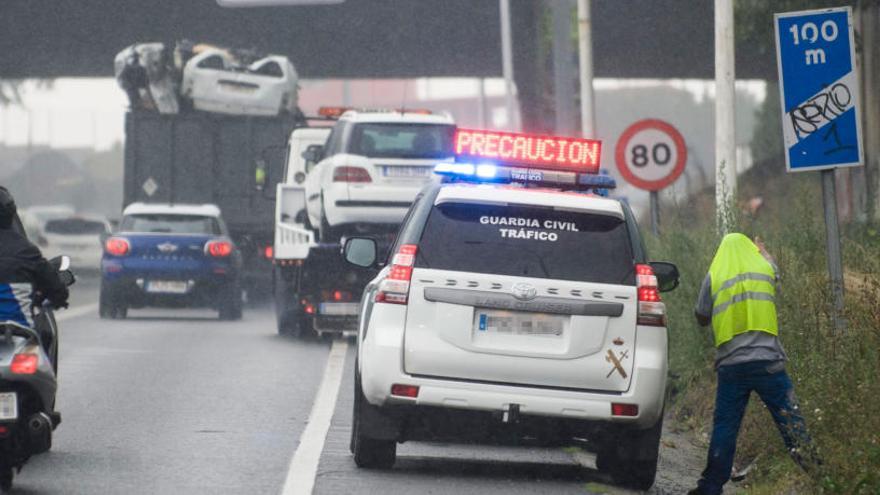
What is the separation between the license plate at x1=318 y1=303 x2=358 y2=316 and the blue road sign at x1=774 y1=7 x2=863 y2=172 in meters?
9.78

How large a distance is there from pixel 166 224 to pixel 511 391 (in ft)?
56.7

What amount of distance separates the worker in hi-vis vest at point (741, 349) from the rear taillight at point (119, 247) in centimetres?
1721

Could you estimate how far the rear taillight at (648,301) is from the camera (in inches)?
408

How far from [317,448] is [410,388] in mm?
1739

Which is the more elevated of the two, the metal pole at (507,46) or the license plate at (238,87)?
the metal pole at (507,46)

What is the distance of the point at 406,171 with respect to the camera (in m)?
21.0


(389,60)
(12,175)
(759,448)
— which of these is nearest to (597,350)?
(759,448)

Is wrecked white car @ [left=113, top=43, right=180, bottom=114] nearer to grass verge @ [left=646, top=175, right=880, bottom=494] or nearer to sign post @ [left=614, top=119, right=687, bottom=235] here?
sign post @ [left=614, top=119, right=687, bottom=235]

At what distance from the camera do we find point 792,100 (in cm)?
1127

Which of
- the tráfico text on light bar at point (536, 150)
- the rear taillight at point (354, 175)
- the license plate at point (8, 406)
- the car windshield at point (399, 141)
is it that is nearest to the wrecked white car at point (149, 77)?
the car windshield at point (399, 141)

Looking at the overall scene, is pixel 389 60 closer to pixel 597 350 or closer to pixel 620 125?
pixel 597 350

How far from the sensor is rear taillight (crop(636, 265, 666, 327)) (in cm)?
1037

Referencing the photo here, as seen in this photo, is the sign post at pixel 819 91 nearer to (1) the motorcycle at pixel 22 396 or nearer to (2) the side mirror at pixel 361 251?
(2) the side mirror at pixel 361 251

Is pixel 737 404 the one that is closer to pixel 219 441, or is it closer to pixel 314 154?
pixel 219 441
